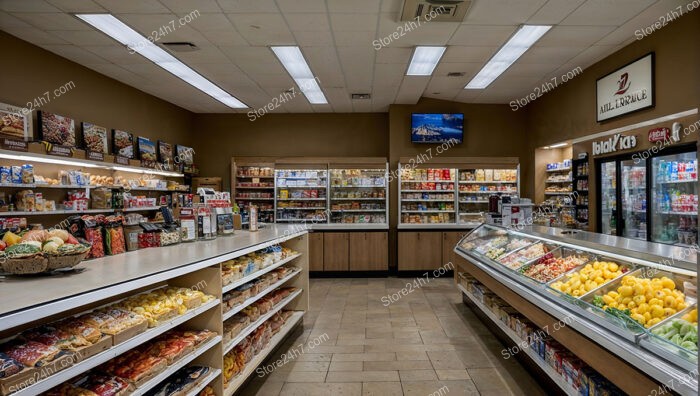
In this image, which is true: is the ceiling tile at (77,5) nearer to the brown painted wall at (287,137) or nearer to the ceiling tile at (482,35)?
the ceiling tile at (482,35)

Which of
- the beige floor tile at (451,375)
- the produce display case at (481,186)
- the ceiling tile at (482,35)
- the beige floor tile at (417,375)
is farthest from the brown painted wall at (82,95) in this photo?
the produce display case at (481,186)

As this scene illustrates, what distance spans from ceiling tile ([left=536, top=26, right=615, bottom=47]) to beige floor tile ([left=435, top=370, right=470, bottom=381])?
4141 mm

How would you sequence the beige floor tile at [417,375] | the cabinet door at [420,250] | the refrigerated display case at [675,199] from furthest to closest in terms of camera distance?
the cabinet door at [420,250] < the refrigerated display case at [675,199] < the beige floor tile at [417,375]

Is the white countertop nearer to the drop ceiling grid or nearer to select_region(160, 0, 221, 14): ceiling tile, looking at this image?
select_region(160, 0, 221, 14): ceiling tile

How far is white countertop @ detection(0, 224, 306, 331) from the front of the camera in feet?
4.25

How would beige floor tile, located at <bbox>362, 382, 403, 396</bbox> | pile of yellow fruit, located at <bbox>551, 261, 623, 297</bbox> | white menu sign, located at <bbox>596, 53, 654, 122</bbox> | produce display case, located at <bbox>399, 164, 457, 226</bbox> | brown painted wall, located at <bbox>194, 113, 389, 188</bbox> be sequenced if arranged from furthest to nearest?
brown painted wall, located at <bbox>194, 113, 389, 188</bbox> < produce display case, located at <bbox>399, 164, 457, 226</bbox> < white menu sign, located at <bbox>596, 53, 654, 122</bbox> < beige floor tile, located at <bbox>362, 382, 403, 396</bbox> < pile of yellow fruit, located at <bbox>551, 261, 623, 297</bbox>

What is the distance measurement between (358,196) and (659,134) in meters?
5.22

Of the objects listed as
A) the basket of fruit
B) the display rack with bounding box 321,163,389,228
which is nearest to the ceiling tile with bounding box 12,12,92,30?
the basket of fruit

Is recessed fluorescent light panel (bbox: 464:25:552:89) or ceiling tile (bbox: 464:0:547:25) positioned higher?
recessed fluorescent light panel (bbox: 464:25:552:89)

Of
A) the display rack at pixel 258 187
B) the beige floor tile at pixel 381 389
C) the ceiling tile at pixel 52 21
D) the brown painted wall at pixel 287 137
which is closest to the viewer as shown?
the beige floor tile at pixel 381 389

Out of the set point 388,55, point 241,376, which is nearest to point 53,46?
point 388,55

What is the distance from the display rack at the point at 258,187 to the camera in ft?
27.5

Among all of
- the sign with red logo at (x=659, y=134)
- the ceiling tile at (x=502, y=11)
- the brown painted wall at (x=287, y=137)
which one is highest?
the ceiling tile at (x=502, y=11)

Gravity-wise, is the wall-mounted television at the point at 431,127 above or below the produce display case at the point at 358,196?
above
